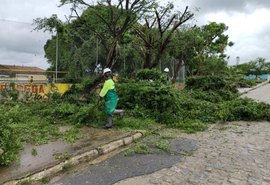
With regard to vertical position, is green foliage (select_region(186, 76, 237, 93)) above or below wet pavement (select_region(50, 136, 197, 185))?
above

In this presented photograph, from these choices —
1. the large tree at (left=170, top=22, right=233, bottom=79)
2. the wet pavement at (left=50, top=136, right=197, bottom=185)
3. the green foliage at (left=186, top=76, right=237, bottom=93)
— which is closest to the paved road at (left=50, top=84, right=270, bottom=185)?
the wet pavement at (left=50, top=136, right=197, bottom=185)

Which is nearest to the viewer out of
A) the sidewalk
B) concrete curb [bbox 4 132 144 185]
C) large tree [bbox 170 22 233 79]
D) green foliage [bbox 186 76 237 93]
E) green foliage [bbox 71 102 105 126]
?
concrete curb [bbox 4 132 144 185]

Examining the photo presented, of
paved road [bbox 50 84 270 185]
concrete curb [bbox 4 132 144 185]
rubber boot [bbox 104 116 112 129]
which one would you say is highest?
rubber boot [bbox 104 116 112 129]

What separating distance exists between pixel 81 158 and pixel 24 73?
13457 millimetres

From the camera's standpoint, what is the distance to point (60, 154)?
21.5 feet

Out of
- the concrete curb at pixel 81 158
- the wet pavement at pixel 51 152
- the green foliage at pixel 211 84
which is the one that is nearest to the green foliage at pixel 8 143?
the wet pavement at pixel 51 152

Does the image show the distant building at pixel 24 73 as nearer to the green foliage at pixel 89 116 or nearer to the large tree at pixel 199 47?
the green foliage at pixel 89 116

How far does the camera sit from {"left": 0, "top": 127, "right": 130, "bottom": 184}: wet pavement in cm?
553

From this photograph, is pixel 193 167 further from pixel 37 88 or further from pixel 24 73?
pixel 24 73

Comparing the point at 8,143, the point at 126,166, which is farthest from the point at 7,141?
the point at 126,166

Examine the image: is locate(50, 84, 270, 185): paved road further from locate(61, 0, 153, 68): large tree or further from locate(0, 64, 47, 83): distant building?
locate(0, 64, 47, 83): distant building

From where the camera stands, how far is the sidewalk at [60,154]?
5422 millimetres

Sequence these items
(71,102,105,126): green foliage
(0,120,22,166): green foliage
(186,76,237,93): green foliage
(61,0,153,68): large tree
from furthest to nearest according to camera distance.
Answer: (186,76,237,93): green foliage → (61,0,153,68): large tree → (71,102,105,126): green foliage → (0,120,22,166): green foliage

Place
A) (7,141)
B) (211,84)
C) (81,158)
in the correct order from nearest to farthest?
(7,141) → (81,158) → (211,84)
